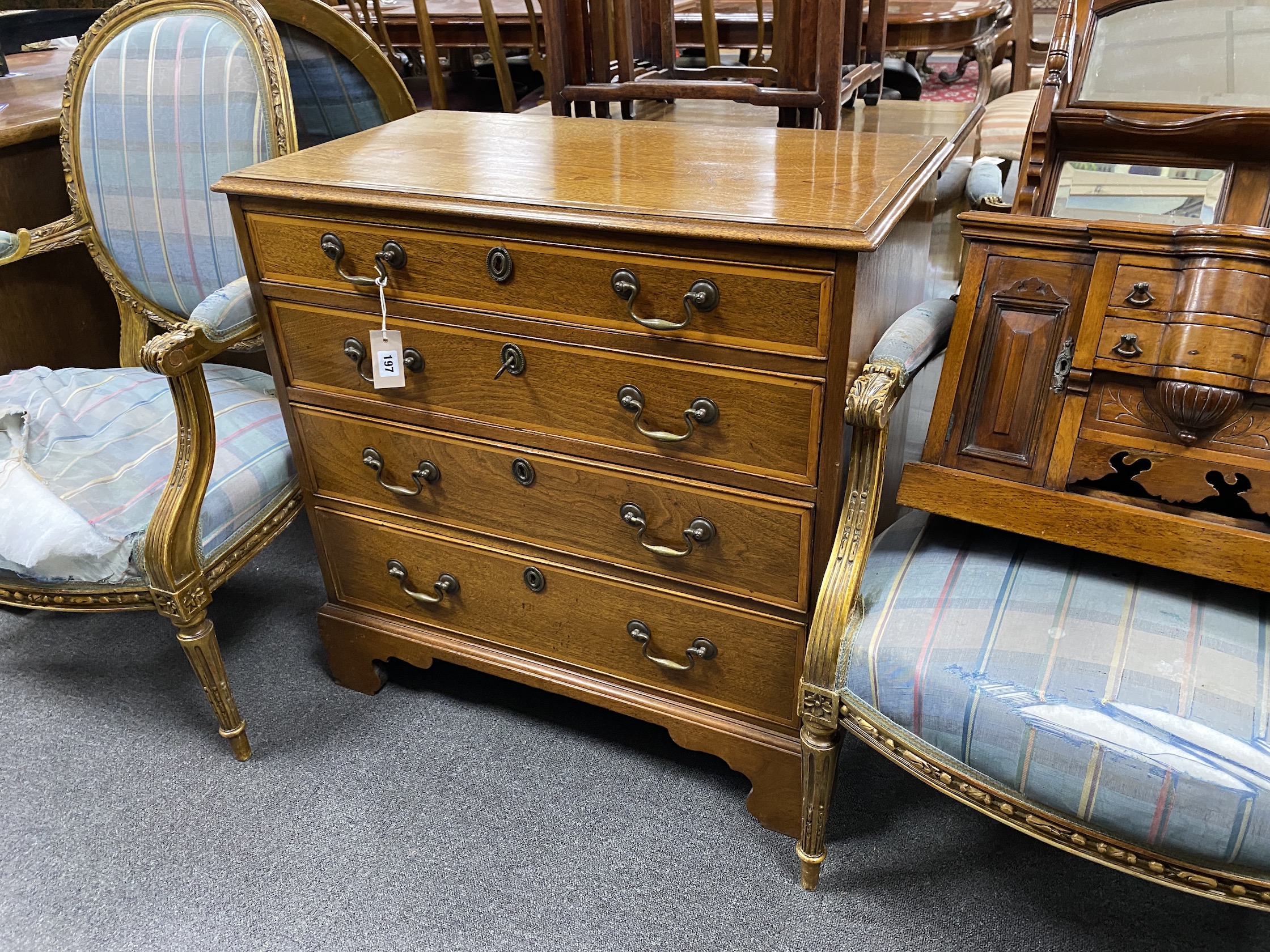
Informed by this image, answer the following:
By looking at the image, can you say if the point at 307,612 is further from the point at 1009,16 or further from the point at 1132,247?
the point at 1009,16

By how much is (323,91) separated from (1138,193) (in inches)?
65.1

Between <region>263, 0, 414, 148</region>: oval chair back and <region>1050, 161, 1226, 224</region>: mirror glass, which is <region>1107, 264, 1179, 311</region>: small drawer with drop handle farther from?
<region>263, 0, 414, 148</region>: oval chair back

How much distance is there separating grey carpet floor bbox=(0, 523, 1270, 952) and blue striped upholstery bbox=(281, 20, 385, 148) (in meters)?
1.21

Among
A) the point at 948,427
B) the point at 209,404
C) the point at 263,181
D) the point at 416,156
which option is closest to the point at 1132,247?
the point at 948,427

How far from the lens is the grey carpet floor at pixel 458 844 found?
1.33m

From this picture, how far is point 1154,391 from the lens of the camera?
3.28 ft

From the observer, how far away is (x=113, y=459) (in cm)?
154

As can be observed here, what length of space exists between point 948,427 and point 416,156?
86 cm

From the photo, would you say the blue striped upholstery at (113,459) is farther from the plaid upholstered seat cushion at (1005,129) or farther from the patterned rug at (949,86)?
the patterned rug at (949,86)

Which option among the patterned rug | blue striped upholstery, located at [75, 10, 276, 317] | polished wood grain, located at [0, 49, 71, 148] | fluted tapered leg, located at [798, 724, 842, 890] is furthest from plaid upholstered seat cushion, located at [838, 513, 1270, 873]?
the patterned rug

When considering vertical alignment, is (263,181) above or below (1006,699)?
above

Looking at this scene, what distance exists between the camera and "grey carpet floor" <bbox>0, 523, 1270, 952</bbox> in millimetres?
1329

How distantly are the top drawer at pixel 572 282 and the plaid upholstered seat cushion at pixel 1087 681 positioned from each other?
34cm

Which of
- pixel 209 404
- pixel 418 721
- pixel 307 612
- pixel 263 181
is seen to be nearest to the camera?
pixel 263 181
